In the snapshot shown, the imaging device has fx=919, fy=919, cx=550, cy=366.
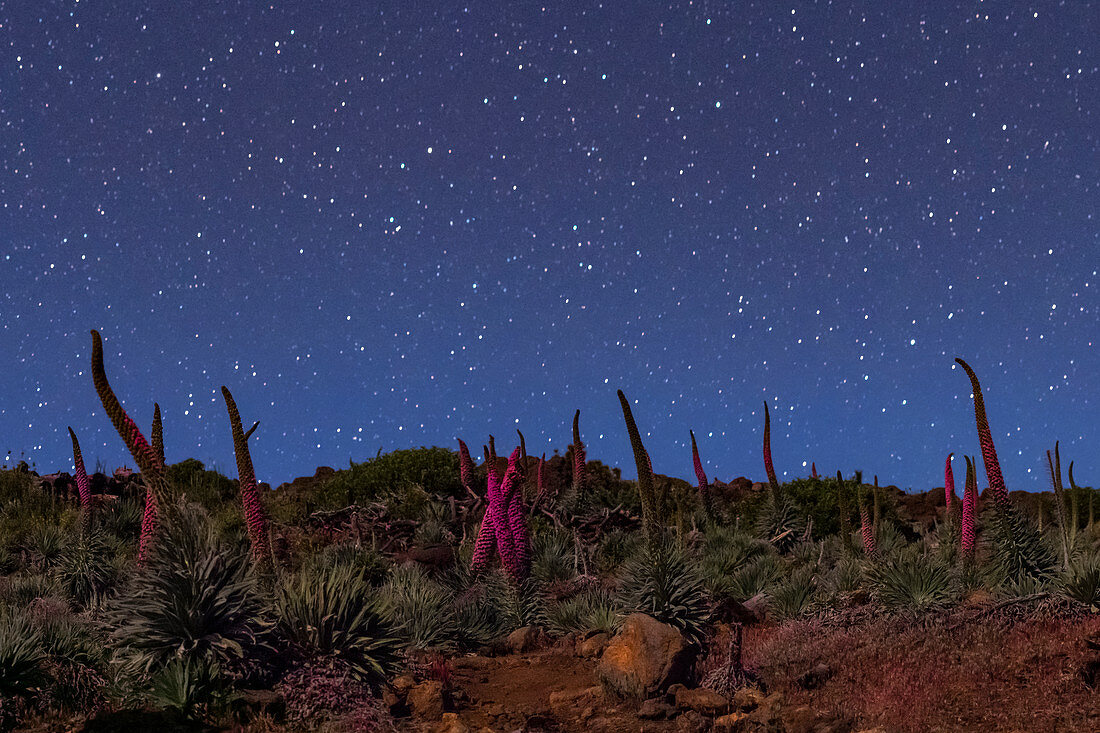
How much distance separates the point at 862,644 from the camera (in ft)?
30.3

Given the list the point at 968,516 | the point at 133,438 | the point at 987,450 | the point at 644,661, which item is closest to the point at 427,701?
the point at 644,661

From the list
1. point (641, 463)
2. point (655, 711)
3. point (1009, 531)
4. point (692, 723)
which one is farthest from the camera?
point (1009, 531)

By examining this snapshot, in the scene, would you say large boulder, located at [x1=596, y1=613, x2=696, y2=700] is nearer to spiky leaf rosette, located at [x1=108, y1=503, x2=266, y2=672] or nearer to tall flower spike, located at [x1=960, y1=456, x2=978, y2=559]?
spiky leaf rosette, located at [x1=108, y1=503, x2=266, y2=672]

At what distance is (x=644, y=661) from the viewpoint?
796 cm

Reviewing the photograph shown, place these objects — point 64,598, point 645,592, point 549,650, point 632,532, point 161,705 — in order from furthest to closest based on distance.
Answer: point 632,532 → point 64,598 → point 549,650 → point 645,592 → point 161,705

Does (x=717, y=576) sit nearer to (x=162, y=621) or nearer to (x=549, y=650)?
(x=549, y=650)

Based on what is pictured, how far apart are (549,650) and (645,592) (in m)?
1.56

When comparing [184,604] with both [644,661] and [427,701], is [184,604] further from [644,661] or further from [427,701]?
[644,661]

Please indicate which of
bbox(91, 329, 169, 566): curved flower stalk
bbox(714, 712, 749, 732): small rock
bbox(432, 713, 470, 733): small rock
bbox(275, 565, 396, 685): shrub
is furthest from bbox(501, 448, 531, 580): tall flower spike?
bbox(91, 329, 169, 566): curved flower stalk

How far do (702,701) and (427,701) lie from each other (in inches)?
89.5

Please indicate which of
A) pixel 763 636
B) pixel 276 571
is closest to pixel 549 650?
pixel 763 636

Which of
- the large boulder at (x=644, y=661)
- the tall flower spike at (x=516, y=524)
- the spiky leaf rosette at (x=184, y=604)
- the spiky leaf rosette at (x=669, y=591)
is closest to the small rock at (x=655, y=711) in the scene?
the large boulder at (x=644, y=661)

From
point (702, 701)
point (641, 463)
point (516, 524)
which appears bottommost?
point (702, 701)

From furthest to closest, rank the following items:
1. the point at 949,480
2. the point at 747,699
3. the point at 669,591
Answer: the point at 949,480, the point at 669,591, the point at 747,699
